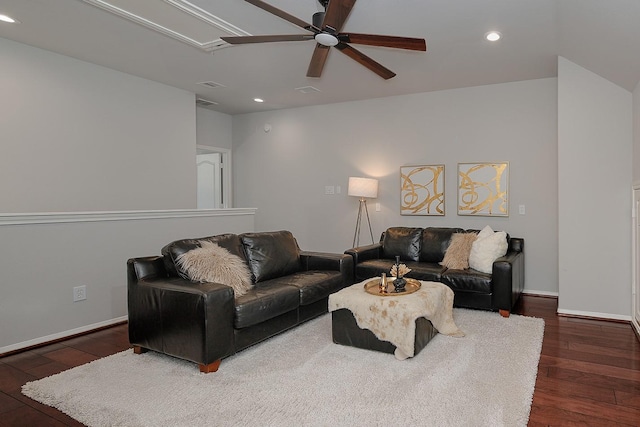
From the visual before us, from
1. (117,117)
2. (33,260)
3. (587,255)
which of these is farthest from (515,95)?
(33,260)

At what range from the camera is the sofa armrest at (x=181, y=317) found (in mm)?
2768

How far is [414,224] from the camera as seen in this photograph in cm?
582

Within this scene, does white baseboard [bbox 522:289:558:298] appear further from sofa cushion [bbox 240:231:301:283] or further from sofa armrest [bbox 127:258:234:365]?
sofa armrest [bbox 127:258:234:365]

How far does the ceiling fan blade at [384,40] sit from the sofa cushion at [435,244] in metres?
2.62

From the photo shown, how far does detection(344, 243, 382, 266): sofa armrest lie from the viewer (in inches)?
188

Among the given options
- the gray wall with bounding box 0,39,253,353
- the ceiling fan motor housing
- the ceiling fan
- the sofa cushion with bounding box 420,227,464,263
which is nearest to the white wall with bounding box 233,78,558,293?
the sofa cushion with bounding box 420,227,464,263

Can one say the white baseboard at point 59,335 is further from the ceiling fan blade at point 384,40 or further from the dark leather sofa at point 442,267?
the ceiling fan blade at point 384,40

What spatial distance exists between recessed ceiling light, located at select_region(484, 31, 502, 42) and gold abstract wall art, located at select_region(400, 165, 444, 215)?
2.06 metres

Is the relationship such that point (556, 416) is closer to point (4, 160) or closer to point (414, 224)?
point (414, 224)

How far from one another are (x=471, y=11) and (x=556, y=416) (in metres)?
2.88

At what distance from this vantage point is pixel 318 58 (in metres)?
3.21

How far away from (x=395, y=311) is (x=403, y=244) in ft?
7.22

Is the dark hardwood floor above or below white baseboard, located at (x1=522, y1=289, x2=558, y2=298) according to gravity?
below

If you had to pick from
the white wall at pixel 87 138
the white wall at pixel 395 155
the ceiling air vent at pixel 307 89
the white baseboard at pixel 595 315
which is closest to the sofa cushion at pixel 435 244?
the white wall at pixel 395 155
